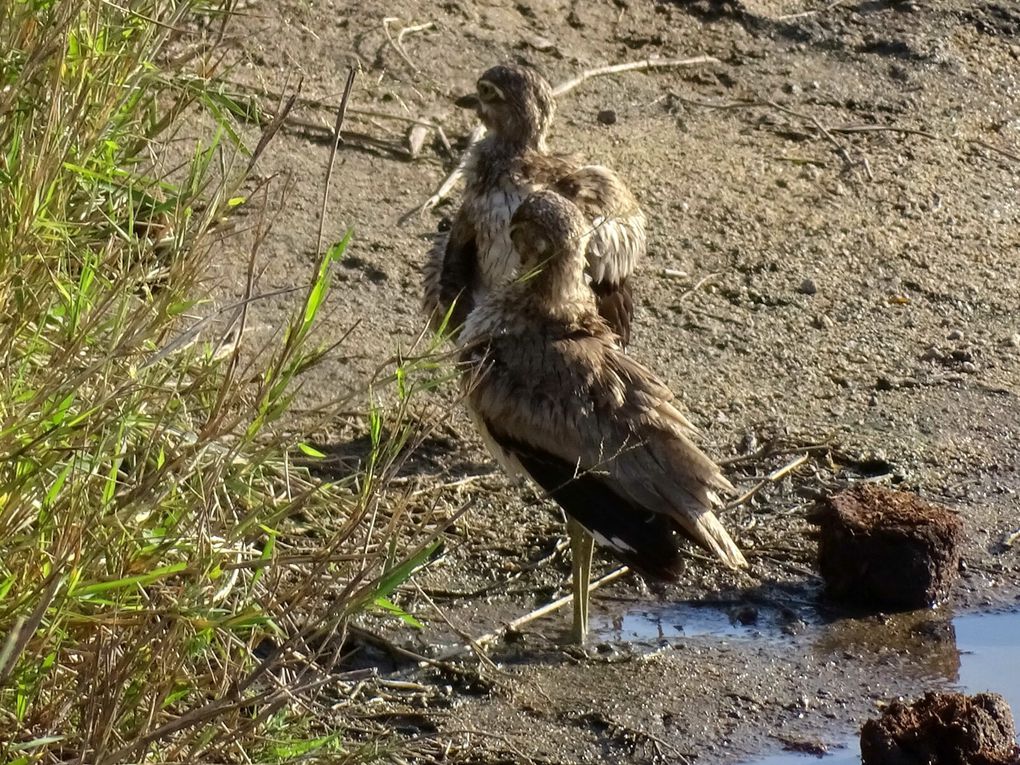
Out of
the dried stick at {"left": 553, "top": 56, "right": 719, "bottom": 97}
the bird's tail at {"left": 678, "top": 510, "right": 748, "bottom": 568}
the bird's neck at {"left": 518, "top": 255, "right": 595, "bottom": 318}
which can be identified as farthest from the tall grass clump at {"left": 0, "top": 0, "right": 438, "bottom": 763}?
the dried stick at {"left": 553, "top": 56, "right": 719, "bottom": 97}

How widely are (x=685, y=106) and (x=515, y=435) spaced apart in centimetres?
343

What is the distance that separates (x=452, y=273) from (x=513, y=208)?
295mm

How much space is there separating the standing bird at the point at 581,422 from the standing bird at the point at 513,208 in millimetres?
418

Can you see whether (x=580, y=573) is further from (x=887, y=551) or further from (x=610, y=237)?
(x=610, y=237)

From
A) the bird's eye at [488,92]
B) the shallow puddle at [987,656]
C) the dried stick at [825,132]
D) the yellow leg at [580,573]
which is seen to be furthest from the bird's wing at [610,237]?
the dried stick at [825,132]

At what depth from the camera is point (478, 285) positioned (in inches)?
224

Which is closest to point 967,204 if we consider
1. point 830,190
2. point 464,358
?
point 830,190

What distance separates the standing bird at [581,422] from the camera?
4.59 metres

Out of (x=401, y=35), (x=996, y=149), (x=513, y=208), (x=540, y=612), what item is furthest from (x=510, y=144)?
(x=996, y=149)

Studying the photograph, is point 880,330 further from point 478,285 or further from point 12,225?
point 12,225

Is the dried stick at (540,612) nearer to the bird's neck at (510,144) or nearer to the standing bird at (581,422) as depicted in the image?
the standing bird at (581,422)

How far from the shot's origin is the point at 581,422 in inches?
186

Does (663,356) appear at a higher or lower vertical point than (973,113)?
lower

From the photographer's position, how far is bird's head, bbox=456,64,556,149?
6090 millimetres
